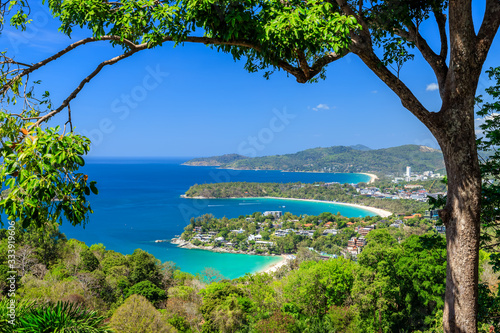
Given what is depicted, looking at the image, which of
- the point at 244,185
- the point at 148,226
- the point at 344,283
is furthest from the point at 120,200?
the point at 344,283

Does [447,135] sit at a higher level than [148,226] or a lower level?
higher

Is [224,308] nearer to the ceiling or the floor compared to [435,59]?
nearer to the floor

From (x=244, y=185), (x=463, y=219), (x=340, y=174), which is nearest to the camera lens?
(x=463, y=219)

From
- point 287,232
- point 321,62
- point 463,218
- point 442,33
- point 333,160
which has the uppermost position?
point 333,160

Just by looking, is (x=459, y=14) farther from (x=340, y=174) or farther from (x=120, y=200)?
(x=340, y=174)

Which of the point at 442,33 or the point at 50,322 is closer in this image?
the point at 442,33

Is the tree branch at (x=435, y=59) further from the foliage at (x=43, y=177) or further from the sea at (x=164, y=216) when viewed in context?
the sea at (x=164, y=216)

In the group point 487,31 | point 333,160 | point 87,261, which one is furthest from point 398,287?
point 333,160

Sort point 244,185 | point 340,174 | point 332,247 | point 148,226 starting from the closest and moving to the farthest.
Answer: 1. point 332,247
2. point 148,226
3. point 244,185
4. point 340,174

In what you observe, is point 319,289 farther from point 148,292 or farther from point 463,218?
point 463,218

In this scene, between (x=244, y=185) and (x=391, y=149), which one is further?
(x=391, y=149)
